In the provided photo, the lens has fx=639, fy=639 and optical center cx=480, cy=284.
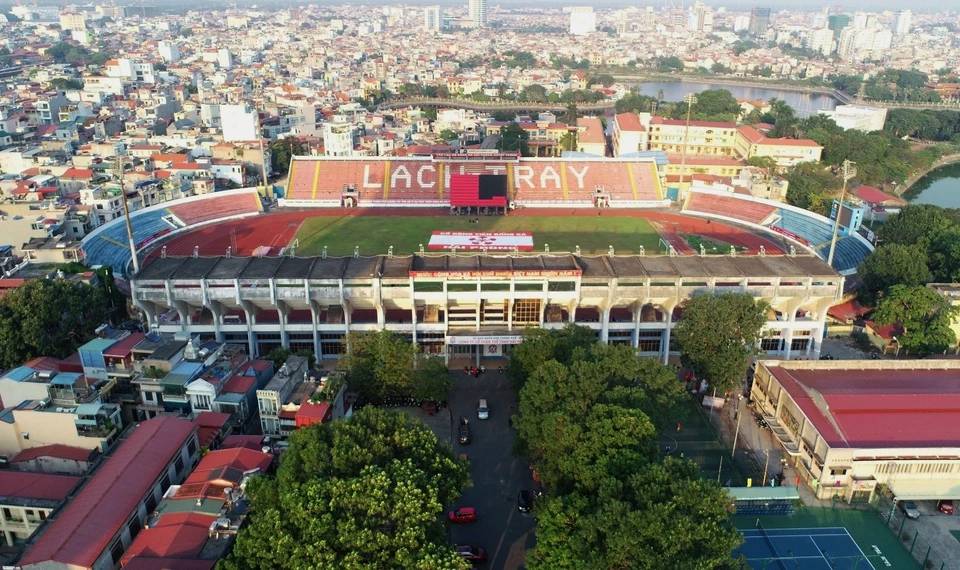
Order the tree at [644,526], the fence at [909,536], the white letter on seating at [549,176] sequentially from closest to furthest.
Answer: the tree at [644,526], the fence at [909,536], the white letter on seating at [549,176]

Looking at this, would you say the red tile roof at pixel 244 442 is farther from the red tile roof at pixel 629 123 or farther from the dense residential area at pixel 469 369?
the red tile roof at pixel 629 123

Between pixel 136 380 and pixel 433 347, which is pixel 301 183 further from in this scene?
pixel 136 380

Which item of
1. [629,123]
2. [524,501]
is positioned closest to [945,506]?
[524,501]

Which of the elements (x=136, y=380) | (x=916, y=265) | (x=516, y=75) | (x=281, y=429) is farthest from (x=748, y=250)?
(x=516, y=75)

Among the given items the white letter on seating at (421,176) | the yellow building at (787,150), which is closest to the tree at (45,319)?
the white letter on seating at (421,176)

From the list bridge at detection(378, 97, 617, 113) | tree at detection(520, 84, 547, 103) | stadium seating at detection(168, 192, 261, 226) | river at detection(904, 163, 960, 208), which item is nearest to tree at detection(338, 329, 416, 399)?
stadium seating at detection(168, 192, 261, 226)

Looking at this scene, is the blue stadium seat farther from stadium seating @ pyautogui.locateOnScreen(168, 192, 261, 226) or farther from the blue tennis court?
the blue tennis court
